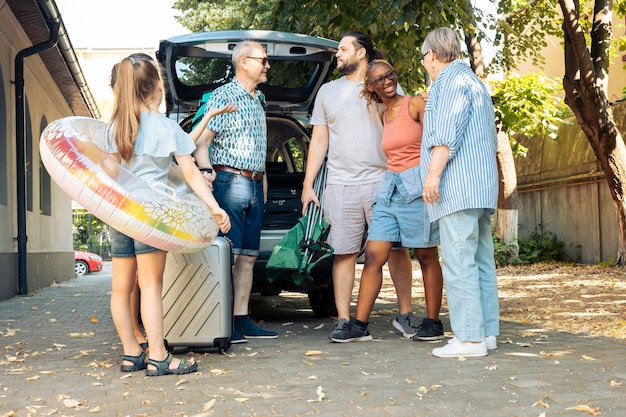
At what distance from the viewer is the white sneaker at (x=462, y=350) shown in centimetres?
501

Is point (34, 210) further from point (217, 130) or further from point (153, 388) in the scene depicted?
point (153, 388)

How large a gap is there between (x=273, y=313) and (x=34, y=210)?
7.31 meters

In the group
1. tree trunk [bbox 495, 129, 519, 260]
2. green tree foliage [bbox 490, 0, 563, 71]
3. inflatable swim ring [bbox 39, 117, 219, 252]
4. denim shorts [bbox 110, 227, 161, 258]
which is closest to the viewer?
inflatable swim ring [bbox 39, 117, 219, 252]

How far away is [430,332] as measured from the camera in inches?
227

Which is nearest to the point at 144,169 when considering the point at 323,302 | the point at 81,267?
the point at 323,302

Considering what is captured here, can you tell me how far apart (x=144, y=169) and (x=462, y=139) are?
6.31 feet

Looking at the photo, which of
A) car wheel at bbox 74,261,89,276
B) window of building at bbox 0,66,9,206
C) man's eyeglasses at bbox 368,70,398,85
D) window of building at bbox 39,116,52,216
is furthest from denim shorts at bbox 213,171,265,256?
car wheel at bbox 74,261,89,276

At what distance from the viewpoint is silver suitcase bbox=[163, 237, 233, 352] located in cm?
531

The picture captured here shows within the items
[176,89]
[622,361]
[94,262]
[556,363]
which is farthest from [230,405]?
[94,262]

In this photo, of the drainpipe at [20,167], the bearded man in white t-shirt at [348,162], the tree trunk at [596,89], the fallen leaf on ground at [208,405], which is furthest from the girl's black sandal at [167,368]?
the tree trunk at [596,89]

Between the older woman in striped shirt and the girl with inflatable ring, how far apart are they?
1.36 m

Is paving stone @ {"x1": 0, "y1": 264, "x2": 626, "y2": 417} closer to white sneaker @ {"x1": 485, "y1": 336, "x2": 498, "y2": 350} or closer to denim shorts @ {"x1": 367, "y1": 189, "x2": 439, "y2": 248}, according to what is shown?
white sneaker @ {"x1": 485, "y1": 336, "x2": 498, "y2": 350}

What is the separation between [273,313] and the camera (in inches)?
330

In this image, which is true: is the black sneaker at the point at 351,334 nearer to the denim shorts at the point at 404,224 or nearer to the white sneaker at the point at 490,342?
the denim shorts at the point at 404,224
